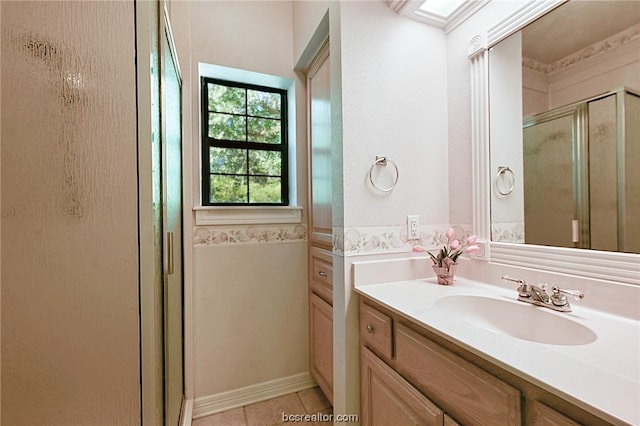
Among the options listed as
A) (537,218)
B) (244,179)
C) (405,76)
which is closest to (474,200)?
(537,218)

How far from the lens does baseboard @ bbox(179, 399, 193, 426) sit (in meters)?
1.46

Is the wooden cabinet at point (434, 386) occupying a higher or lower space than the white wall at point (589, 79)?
lower

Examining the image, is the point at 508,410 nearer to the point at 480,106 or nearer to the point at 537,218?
the point at 537,218

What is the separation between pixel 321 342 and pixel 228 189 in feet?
3.91

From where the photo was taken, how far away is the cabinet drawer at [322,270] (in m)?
1.58

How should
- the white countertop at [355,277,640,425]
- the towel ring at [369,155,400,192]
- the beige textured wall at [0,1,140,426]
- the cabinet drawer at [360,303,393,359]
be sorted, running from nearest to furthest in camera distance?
Result: the white countertop at [355,277,640,425] < the beige textured wall at [0,1,140,426] < the cabinet drawer at [360,303,393,359] < the towel ring at [369,155,400,192]

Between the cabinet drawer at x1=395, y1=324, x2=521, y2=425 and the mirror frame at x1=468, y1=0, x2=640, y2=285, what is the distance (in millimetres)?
599

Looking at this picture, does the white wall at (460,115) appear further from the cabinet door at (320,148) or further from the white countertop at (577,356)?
the cabinet door at (320,148)

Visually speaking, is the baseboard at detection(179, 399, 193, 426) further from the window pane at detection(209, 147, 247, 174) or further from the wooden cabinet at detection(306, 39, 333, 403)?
the window pane at detection(209, 147, 247, 174)

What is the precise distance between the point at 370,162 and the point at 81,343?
3.77 ft

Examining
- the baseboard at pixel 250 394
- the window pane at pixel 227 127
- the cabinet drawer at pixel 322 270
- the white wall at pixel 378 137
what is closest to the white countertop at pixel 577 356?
the white wall at pixel 378 137

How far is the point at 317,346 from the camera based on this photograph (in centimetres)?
177

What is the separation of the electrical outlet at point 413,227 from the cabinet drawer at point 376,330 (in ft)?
1.38

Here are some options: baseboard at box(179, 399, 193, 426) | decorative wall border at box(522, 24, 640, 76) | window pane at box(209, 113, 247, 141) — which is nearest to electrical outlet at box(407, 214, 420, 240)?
decorative wall border at box(522, 24, 640, 76)
